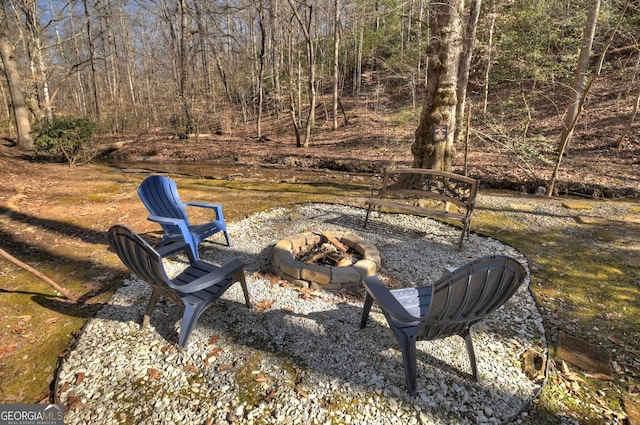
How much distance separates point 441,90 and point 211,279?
506 centimetres

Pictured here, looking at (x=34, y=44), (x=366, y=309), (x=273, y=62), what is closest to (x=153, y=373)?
(x=366, y=309)

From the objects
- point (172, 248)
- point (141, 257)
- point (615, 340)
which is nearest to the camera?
point (141, 257)

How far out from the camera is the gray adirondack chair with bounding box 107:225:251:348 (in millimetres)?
2156

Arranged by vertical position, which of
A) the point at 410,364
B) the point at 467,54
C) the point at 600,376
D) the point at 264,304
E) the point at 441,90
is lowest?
the point at 600,376

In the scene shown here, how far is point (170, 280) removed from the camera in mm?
2387

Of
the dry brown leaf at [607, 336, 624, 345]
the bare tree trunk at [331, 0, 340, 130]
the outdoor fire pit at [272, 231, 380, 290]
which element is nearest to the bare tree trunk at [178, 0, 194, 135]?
the bare tree trunk at [331, 0, 340, 130]

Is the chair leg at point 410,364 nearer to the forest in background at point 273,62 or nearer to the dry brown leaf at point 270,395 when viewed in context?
the dry brown leaf at point 270,395

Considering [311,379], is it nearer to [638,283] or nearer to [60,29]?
[638,283]

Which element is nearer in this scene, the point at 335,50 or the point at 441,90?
the point at 441,90

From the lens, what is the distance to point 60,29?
2148cm

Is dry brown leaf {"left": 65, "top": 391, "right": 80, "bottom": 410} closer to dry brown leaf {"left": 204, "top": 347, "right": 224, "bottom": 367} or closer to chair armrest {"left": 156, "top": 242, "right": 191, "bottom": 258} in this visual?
dry brown leaf {"left": 204, "top": 347, "right": 224, "bottom": 367}

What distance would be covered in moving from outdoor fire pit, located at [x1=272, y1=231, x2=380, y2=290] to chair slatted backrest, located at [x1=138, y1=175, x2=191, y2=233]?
129cm

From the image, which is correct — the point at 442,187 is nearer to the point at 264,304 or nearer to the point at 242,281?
the point at 264,304

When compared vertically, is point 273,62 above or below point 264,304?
above
